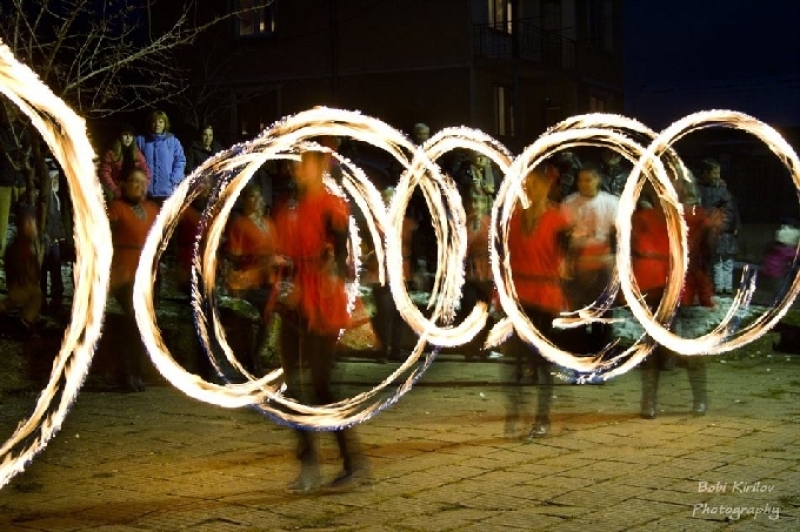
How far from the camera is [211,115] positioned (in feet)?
87.3

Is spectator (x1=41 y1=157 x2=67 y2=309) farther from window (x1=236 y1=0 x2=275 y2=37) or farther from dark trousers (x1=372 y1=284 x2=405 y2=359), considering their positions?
window (x1=236 y1=0 x2=275 y2=37)

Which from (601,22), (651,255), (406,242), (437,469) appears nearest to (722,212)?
(651,255)

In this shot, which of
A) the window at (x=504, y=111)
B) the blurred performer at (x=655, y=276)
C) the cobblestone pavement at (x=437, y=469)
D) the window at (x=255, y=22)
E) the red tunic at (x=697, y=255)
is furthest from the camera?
the window at (x=255, y=22)

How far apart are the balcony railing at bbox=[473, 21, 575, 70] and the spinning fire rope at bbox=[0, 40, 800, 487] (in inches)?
555

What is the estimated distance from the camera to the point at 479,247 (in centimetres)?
1160

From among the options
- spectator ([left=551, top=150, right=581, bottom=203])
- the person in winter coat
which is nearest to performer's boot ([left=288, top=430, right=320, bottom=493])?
the person in winter coat

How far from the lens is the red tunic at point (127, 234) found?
945cm

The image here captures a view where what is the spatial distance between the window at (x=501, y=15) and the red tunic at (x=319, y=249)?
832 inches

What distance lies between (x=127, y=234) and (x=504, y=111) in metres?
19.6

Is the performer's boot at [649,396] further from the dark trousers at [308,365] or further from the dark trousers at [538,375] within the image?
the dark trousers at [308,365]

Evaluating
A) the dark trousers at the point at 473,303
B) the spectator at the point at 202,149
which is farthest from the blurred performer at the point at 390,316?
the spectator at the point at 202,149

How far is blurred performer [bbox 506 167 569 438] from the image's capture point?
7996 mm

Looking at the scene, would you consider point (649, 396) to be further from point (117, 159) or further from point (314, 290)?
point (117, 159)

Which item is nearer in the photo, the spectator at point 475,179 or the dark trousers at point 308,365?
the dark trousers at point 308,365
